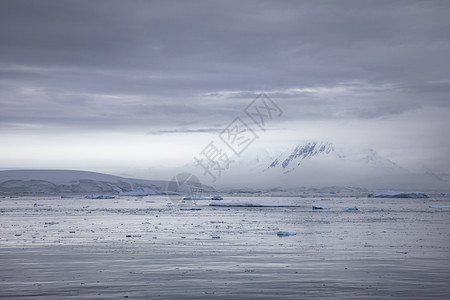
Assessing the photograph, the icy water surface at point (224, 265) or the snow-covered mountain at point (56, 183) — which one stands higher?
the snow-covered mountain at point (56, 183)

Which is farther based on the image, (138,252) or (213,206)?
(213,206)

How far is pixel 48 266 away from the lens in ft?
53.3

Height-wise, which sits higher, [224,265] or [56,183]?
[56,183]

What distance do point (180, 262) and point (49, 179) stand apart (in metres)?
130

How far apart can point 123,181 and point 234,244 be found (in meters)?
144

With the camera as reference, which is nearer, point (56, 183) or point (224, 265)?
point (224, 265)

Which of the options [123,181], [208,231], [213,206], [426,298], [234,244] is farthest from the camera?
[123,181]

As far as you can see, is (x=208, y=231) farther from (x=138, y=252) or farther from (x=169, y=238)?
(x=138, y=252)

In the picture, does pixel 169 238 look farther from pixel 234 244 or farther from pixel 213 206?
pixel 213 206

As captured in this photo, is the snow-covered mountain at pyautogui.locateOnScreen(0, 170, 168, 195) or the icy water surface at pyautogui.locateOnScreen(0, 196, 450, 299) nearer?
the icy water surface at pyautogui.locateOnScreen(0, 196, 450, 299)

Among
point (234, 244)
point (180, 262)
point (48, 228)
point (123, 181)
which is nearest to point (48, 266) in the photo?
point (180, 262)

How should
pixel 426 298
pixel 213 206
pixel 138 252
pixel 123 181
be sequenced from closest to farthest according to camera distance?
pixel 426 298 < pixel 138 252 < pixel 213 206 < pixel 123 181

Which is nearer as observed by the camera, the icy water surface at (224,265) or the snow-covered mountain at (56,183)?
the icy water surface at (224,265)

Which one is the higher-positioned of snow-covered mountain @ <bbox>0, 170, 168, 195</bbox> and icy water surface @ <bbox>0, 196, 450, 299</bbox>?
snow-covered mountain @ <bbox>0, 170, 168, 195</bbox>
